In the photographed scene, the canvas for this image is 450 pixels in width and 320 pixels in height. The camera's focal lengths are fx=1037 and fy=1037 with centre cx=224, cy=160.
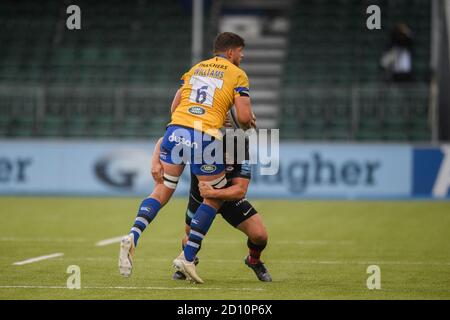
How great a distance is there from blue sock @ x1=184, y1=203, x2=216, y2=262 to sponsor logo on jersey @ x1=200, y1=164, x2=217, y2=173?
322 millimetres

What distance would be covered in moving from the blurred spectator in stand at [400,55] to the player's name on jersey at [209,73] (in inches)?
642

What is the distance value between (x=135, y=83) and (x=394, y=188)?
8.48 metres

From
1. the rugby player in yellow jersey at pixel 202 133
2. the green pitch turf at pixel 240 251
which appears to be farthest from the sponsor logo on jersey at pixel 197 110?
the green pitch turf at pixel 240 251

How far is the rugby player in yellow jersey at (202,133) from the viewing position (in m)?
9.42

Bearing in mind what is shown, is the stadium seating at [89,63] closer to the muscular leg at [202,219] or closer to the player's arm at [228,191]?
the player's arm at [228,191]

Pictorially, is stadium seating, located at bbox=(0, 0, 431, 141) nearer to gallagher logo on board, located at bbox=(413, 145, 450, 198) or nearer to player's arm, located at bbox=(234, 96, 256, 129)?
gallagher logo on board, located at bbox=(413, 145, 450, 198)

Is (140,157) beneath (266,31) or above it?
beneath

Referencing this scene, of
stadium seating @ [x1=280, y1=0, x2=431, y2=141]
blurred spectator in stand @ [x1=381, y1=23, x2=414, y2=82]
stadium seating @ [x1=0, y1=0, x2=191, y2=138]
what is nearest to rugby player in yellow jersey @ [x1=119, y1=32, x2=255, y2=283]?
stadium seating @ [x1=280, y1=0, x2=431, y2=141]

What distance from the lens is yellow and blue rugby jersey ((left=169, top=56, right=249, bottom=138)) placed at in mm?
9516

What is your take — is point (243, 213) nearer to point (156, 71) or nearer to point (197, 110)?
point (197, 110)

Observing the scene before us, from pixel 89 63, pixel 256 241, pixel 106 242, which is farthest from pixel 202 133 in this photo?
pixel 89 63
